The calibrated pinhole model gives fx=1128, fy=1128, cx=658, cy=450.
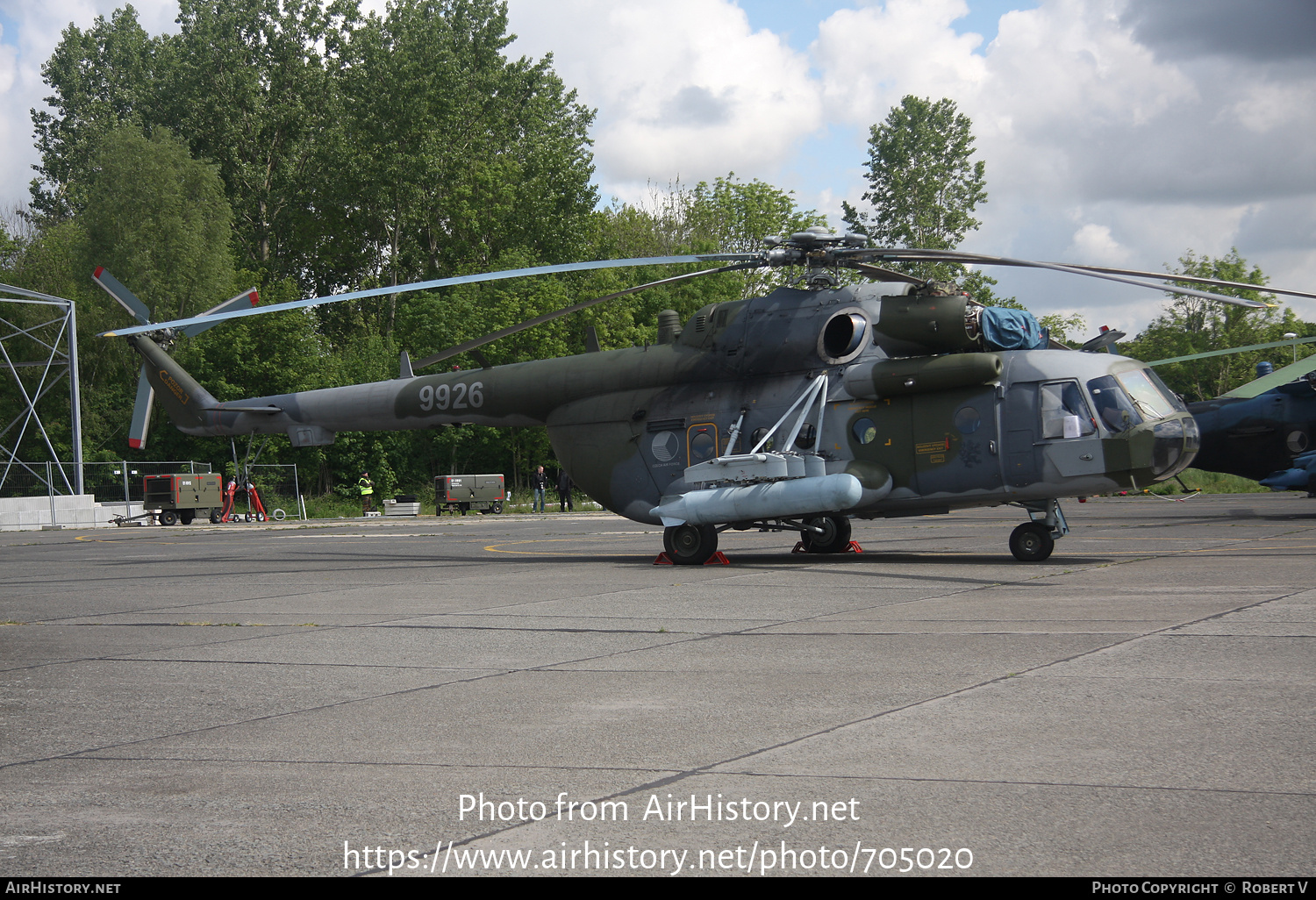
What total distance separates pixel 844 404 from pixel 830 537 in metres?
2.32

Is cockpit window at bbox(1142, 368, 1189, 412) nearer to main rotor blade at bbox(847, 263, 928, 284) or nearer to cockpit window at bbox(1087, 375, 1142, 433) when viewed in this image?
cockpit window at bbox(1087, 375, 1142, 433)

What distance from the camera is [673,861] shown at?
3709 millimetres

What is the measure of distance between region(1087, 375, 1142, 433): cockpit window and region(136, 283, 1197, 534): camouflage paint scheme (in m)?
0.07

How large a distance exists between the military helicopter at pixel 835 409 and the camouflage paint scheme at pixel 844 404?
3cm

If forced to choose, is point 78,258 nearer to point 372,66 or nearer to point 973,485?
point 372,66

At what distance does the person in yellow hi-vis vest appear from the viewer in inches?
1884

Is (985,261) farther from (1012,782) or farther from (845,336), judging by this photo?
(1012,782)

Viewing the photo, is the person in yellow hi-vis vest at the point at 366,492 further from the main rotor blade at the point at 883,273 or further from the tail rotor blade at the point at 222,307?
the main rotor blade at the point at 883,273

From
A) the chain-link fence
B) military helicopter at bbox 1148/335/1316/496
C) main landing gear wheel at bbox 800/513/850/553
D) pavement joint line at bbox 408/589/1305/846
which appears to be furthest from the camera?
the chain-link fence

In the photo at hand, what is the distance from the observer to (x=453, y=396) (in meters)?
19.3

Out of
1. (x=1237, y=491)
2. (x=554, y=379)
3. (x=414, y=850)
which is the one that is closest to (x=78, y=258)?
(x=554, y=379)

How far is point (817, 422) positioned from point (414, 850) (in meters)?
12.7

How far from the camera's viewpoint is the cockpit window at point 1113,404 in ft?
46.3

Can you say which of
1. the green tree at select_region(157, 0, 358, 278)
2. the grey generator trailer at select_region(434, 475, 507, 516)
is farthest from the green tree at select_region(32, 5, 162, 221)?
the grey generator trailer at select_region(434, 475, 507, 516)
